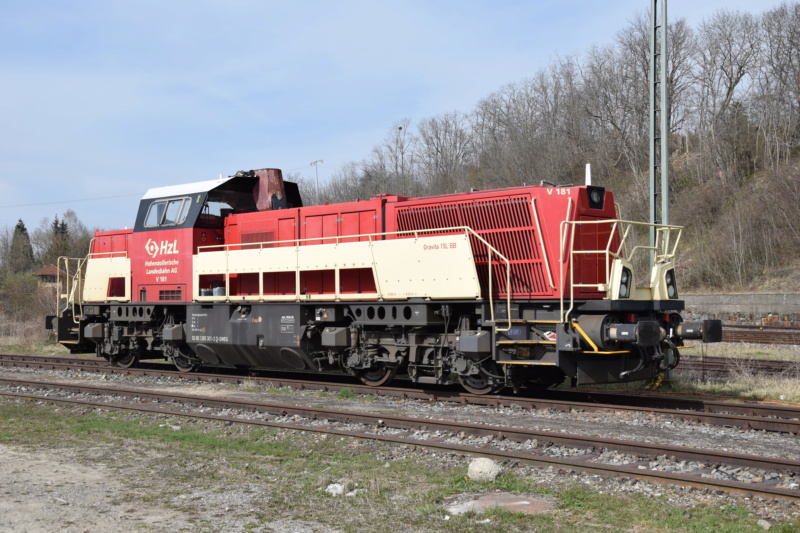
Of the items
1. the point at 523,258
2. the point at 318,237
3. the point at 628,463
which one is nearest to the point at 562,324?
the point at 523,258

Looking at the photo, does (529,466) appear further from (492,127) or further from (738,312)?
(492,127)

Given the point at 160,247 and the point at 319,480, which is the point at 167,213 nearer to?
the point at 160,247

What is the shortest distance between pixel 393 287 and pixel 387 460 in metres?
4.65

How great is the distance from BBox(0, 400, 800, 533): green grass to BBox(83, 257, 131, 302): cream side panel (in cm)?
635

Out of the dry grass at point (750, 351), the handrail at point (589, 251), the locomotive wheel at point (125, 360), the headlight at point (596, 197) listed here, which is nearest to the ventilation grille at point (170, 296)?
the locomotive wheel at point (125, 360)

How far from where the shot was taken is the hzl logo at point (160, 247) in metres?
15.2

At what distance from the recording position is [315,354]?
1352 cm

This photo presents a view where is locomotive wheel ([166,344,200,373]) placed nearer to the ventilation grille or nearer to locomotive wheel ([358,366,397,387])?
the ventilation grille

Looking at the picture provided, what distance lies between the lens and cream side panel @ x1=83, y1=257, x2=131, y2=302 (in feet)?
52.8

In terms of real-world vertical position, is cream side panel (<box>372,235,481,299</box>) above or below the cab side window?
below

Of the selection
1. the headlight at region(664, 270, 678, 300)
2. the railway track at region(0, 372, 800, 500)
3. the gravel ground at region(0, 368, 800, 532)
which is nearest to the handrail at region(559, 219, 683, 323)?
the headlight at region(664, 270, 678, 300)

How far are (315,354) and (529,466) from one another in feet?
22.8

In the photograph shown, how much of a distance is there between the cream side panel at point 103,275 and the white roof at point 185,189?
5.46ft

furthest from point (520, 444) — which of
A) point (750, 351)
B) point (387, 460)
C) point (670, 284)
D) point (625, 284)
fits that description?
point (750, 351)
